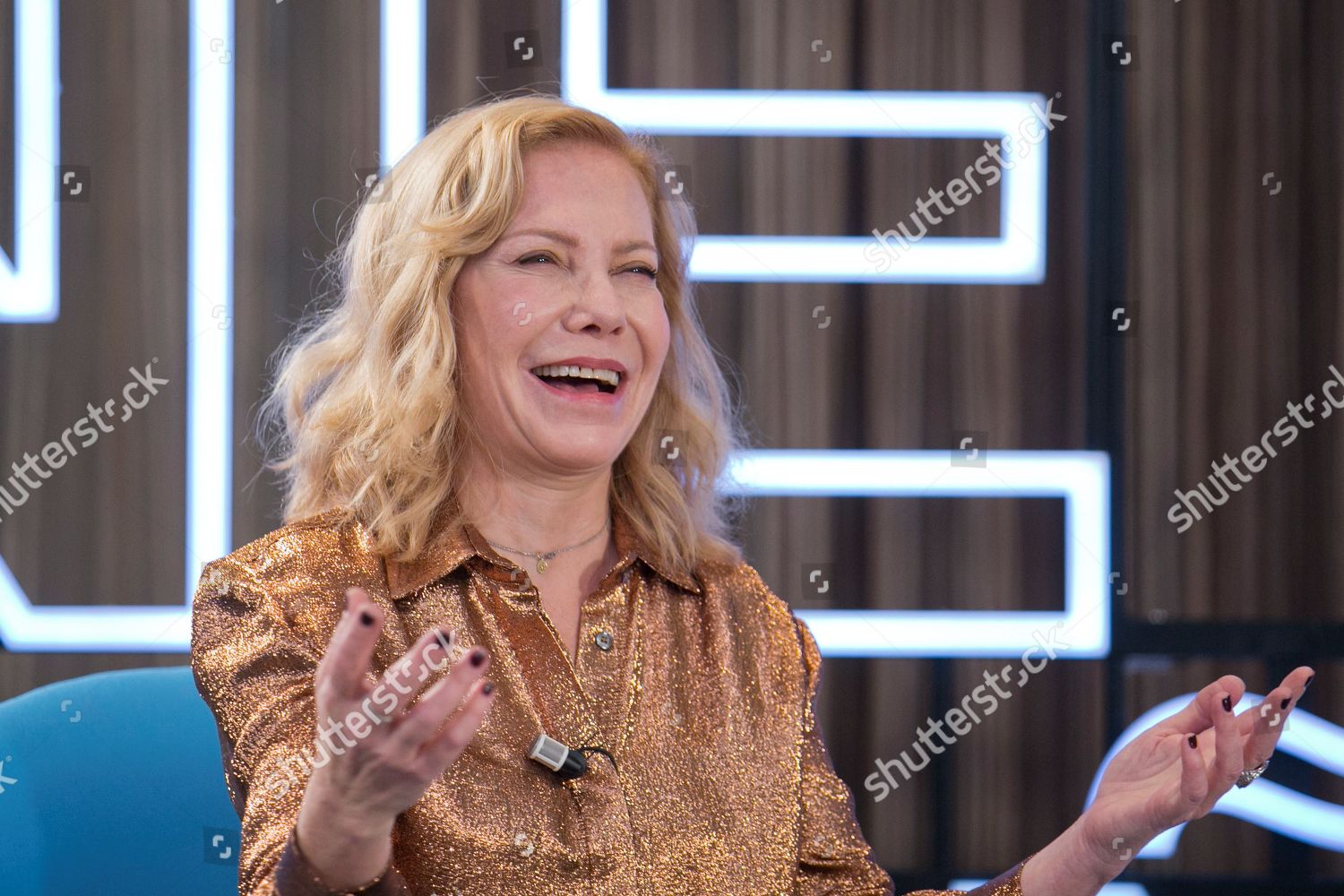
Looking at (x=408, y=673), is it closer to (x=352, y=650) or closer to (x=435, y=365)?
(x=352, y=650)

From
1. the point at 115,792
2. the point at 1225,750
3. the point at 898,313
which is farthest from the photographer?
the point at 898,313

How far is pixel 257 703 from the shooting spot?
4.09ft

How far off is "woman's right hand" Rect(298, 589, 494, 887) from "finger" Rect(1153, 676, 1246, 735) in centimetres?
70

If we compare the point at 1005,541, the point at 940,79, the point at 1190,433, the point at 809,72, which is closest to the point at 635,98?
the point at 809,72

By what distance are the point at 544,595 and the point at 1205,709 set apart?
0.72m

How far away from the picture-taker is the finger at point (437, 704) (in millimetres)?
842

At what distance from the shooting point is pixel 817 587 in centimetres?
231

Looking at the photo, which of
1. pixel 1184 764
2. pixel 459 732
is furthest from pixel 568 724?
pixel 1184 764

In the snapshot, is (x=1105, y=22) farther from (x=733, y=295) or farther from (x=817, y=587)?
(x=817, y=587)

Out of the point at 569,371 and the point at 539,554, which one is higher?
the point at 569,371

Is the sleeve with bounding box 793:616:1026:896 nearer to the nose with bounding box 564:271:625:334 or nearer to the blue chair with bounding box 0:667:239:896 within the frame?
the nose with bounding box 564:271:625:334

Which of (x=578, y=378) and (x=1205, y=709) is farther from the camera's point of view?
(x=578, y=378)

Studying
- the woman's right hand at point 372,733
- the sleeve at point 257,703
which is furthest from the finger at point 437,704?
the sleeve at point 257,703

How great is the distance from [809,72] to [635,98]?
33 centimetres
